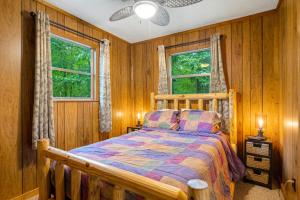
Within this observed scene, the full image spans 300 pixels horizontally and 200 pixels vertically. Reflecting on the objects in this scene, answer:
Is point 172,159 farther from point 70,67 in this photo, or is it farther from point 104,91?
point 70,67

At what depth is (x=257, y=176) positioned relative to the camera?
227cm

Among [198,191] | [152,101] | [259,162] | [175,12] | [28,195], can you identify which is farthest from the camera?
[152,101]

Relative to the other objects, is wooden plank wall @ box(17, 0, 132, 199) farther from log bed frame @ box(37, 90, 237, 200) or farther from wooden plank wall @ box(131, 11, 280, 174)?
wooden plank wall @ box(131, 11, 280, 174)

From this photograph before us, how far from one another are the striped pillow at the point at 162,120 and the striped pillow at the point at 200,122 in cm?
12

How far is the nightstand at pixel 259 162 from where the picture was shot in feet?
7.17

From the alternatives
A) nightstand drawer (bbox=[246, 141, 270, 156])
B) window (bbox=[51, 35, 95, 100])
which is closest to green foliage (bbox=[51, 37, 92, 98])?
window (bbox=[51, 35, 95, 100])

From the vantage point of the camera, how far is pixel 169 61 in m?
3.30

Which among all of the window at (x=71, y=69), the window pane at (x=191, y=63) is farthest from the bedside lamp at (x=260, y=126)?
the window at (x=71, y=69)

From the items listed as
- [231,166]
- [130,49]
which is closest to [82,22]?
[130,49]

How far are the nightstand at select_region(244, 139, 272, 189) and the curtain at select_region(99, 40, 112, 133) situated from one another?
220 centimetres

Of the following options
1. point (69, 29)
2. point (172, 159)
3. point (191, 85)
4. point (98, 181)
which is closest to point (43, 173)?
point (98, 181)

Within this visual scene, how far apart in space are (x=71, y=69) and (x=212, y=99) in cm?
227

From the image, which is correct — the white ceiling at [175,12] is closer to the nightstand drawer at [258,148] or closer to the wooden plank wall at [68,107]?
the wooden plank wall at [68,107]

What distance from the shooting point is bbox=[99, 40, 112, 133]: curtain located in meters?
2.95
